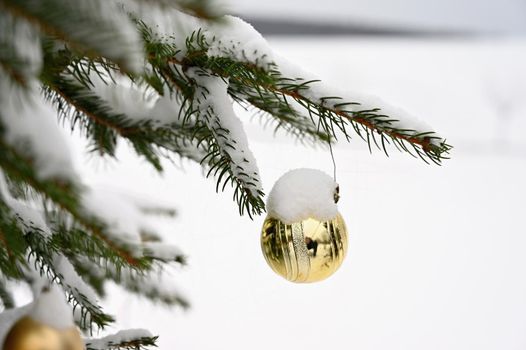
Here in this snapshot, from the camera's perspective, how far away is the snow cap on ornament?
47 centimetres

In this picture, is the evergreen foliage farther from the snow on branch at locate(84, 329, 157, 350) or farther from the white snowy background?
the white snowy background

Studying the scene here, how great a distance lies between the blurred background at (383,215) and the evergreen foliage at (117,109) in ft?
1.23

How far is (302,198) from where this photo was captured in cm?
47

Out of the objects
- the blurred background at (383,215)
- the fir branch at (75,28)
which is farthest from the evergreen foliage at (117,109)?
the blurred background at (383,215)

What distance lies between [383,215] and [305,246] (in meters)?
1.23

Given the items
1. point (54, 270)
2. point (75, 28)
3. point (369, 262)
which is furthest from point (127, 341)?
point (369, 262)

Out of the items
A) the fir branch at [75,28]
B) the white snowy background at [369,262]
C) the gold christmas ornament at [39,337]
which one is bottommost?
the gold christmas ornament at [39,337]

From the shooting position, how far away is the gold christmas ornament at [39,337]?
33 cm

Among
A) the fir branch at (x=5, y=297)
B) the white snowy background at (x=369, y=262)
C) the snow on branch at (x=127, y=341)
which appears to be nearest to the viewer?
the snow on branch at (x=127, y=341)

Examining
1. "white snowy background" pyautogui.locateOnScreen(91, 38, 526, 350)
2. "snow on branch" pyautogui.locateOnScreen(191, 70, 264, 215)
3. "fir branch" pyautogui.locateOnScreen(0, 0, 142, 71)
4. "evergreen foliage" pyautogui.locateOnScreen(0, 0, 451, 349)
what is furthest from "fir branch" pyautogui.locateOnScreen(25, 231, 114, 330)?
"white snowy background" pyautogui.locateOnScreen(91, 38, 526, 350)

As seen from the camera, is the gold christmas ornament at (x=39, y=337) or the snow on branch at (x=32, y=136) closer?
the snow on branch at (x=32, y=136)

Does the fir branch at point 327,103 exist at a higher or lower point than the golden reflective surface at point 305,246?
higher

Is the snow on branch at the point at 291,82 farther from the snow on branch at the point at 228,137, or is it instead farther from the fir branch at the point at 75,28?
the fir branch at the point at 75,28

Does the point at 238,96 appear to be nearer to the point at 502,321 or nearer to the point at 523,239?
the point at 502,321
